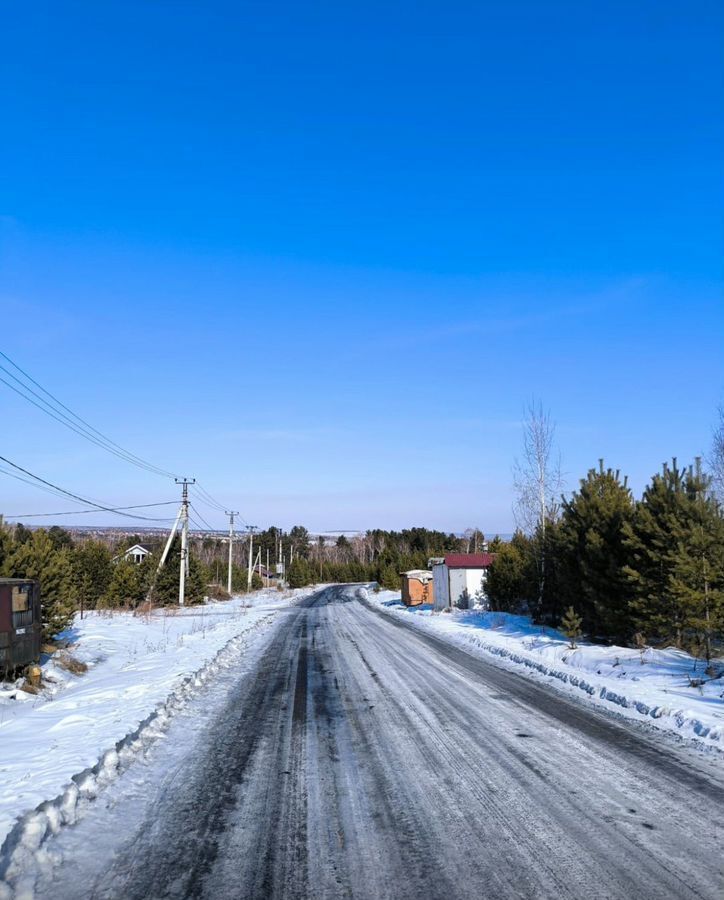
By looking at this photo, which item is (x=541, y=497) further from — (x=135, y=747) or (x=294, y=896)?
(x=294, y=896)

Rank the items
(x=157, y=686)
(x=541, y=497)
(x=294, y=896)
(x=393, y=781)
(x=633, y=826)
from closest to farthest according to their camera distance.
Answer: (x=294, y=896) < (x=633, y=826) < (x=393, y=781) < (x=157, y=686) < (x=541, y=497)

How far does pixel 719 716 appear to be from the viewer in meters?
8.03

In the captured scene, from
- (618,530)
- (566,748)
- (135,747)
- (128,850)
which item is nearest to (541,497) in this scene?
(618,530)

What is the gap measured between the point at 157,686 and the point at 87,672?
4.76 metres

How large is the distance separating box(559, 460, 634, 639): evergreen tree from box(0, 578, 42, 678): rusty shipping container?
1280cm

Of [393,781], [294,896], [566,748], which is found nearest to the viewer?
→ [294,896]

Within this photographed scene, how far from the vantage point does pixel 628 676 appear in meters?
11.4

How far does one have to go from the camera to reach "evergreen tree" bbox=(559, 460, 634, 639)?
1540 cm

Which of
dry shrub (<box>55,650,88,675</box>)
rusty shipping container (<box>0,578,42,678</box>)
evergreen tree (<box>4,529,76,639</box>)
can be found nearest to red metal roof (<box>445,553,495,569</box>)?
evergreen tree (<box>4,529,76,639</box>)

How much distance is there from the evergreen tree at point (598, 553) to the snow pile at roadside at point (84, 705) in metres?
10.2

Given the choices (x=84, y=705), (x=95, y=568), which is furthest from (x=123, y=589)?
(x=84, y=705)

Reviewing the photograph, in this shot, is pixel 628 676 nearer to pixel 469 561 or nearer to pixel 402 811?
pixel 402 811

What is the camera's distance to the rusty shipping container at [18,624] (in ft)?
35.1

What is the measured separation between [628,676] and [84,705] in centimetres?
969
